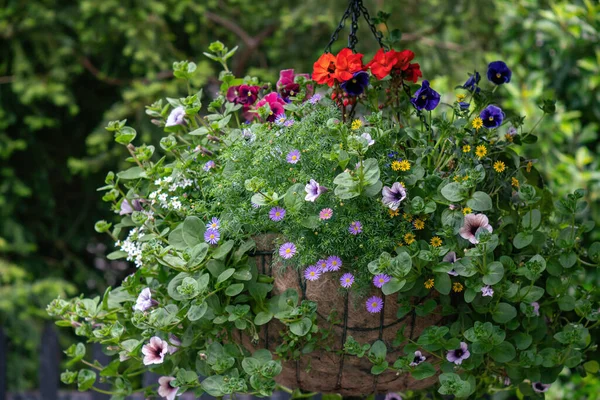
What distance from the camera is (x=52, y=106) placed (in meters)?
3.03

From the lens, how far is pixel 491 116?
3.21 feet

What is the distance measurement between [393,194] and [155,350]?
412 mm

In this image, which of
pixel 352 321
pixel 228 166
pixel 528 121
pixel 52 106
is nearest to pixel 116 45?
pixel 52 106

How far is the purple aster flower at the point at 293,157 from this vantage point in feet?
3.02

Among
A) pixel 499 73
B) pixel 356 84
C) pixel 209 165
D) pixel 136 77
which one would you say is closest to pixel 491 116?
pixel 499 73

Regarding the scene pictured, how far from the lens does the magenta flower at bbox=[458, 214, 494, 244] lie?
905 millimetres

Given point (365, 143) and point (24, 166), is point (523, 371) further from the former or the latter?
point (24, 166)

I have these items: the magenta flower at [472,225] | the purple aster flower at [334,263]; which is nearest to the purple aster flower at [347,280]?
the purple aster flower at [334,263]

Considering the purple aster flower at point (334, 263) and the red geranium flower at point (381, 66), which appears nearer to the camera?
the purple aster flower at point (334, 263)

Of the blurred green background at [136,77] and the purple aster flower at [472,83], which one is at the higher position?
the purple aster flower at [472,83]

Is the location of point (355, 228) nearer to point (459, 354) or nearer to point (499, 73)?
point (459, 354)

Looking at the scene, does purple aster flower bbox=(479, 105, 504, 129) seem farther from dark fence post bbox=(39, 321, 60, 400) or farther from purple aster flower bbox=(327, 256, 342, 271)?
dark fence post bbox=(39, 321, 60, 400)

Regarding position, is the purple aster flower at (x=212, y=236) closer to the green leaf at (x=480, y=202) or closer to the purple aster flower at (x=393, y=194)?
the purple aster flower at (x=393, y=194)

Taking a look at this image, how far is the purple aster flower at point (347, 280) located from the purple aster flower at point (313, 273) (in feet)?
0.10
